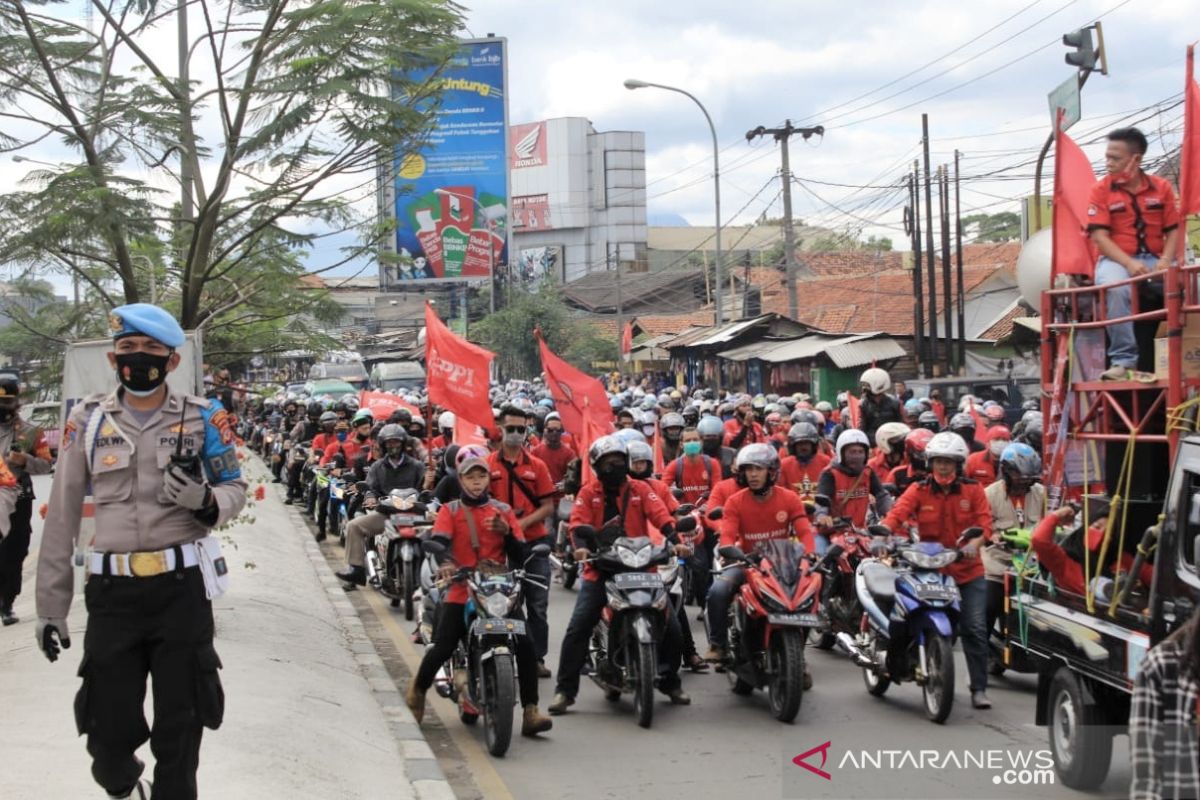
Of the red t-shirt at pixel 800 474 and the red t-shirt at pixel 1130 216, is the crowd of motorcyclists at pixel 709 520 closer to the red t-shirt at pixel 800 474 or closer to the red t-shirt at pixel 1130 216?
the red t-shirt at pixel 800 474

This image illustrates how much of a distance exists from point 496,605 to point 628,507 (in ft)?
4.82

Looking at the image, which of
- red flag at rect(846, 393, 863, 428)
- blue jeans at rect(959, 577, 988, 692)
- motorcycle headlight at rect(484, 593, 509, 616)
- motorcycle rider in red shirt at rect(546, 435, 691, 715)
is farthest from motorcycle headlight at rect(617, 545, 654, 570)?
→ red flag at rect(846, 393, 863, 428)

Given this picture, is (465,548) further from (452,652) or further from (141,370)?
(141,370)

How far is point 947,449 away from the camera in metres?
9.48

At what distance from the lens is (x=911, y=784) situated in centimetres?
726

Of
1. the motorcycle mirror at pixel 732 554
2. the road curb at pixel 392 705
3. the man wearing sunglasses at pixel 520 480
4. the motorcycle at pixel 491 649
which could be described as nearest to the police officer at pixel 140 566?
the road curb at pixel 392 705

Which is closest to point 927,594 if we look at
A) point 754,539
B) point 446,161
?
point 754,539

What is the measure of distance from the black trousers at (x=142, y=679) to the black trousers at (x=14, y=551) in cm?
675

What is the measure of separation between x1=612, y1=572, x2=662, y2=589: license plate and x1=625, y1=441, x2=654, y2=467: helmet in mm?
1132

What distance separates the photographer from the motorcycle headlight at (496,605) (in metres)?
8.15

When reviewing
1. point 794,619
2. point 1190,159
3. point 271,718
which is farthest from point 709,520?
point 1190,159

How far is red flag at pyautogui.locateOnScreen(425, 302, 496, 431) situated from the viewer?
14.7 meters

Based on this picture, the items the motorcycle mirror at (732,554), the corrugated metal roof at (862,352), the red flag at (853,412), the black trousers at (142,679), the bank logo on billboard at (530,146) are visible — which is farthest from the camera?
the bank logo on billboard at (530,146)

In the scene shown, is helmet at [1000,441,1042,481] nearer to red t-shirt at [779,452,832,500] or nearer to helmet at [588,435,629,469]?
red t-shirt at [779,452,832,500]
